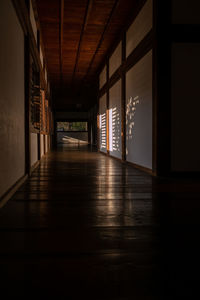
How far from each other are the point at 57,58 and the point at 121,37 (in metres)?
2.82

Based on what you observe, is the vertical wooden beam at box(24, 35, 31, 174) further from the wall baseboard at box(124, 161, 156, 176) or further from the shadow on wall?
the shadow on wall

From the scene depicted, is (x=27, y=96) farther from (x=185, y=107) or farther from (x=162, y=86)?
(x=185, y=107)

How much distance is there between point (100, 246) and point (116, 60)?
620 centimetres

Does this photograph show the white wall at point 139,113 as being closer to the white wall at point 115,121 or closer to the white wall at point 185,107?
the white wall at point 185,107

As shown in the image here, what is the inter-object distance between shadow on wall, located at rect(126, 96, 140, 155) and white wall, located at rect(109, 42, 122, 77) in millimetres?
1463

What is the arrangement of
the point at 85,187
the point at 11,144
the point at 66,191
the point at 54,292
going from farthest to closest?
the point at 85,187, the point at 66,191, the point at 11,144, the point at 54,292

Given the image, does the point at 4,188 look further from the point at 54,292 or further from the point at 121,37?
the point at 121,37

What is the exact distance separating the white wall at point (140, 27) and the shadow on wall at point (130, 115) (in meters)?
1.03

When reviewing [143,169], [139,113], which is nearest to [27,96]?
[139,113]

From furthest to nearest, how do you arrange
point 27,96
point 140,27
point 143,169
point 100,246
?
point 140,27 < point 143,169 < point 27,96 < point 100,246

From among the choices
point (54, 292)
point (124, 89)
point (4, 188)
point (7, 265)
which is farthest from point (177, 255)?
point (124, 89)

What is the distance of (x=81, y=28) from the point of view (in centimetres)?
606

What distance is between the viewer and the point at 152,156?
4121mm

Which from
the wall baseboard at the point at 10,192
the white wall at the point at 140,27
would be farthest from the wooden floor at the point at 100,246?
the white wall at the point at 140,27
